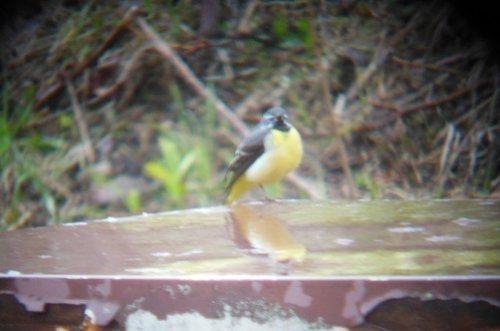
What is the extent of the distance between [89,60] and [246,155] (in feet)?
6.24

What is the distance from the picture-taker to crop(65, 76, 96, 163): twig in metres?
7.13

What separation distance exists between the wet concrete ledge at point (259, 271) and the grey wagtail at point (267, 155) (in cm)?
260

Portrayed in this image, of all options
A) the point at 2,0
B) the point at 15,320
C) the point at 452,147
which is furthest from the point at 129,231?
the point at 2,0

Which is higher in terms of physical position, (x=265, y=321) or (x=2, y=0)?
(x=2, y=0)

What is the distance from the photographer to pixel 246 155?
596cm

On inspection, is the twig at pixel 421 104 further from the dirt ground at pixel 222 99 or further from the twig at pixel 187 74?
the twig at pixel 187 74

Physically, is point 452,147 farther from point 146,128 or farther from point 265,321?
point 265,321

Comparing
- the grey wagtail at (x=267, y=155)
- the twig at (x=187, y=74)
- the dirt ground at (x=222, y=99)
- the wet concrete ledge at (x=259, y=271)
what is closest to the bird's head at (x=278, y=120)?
the grey wagtail at (x=267, y=155)

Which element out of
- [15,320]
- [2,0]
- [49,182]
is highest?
[2,0]

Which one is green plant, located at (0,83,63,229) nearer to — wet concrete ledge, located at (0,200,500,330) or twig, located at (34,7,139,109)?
twig, located at (34,7,139,109)

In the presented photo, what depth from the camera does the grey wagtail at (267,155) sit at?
19.2 ft

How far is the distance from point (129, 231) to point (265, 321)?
113 centimetres

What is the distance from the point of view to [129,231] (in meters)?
3.08

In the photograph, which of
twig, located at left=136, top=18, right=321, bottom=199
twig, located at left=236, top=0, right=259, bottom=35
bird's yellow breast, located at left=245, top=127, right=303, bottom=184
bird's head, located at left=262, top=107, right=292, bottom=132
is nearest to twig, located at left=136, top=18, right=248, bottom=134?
twig, located at left=136, top=18, right=321, bottom=199
